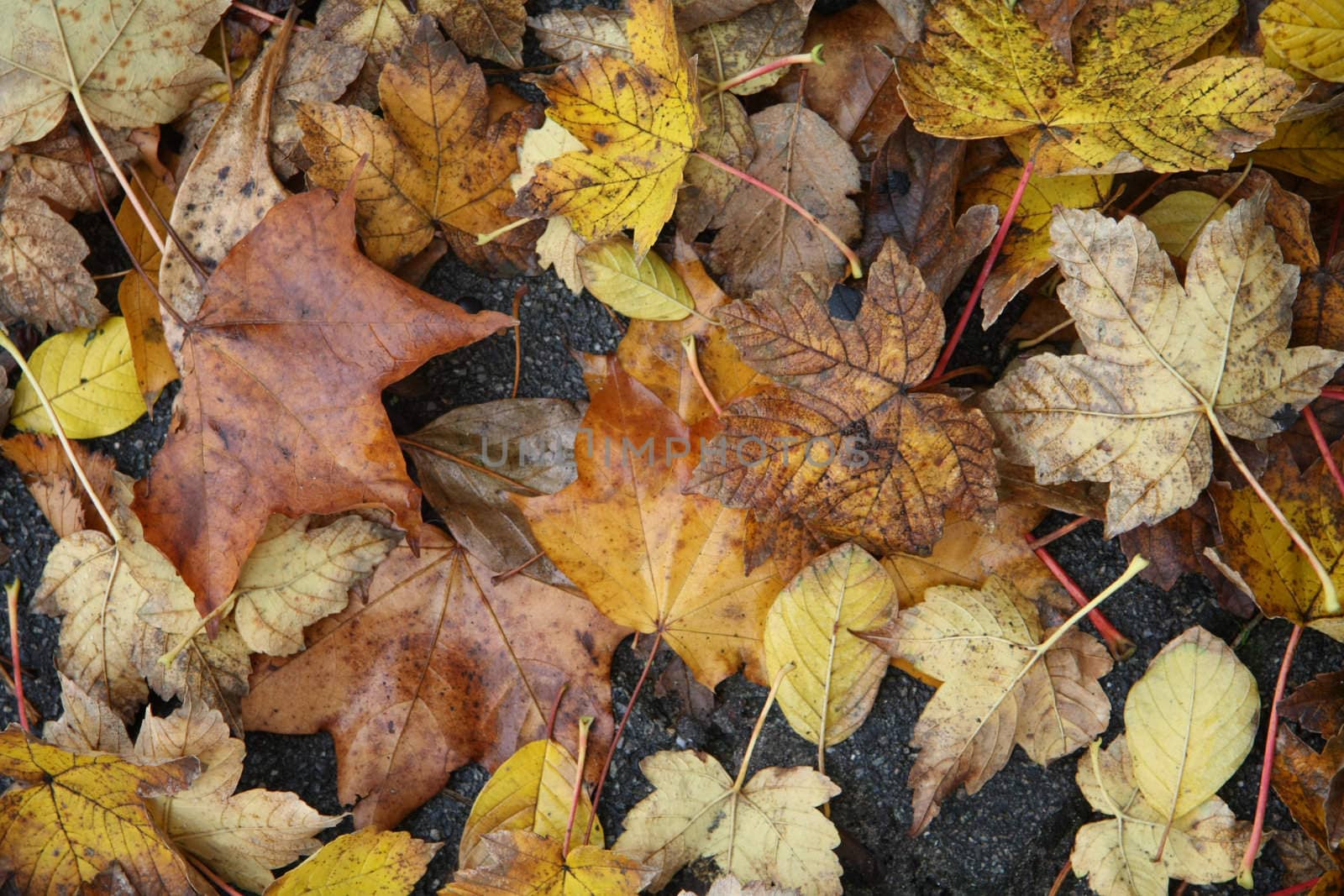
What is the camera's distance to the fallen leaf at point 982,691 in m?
1.39

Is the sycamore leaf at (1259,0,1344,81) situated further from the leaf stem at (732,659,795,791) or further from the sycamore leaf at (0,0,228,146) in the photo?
the sycamore leaf at (0,0,228,146)

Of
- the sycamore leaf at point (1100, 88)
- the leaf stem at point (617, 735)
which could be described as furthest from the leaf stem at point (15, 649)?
the sycamore leaf at point (1100, 88)

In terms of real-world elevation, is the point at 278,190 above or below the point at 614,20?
below

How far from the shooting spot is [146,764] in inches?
55.2

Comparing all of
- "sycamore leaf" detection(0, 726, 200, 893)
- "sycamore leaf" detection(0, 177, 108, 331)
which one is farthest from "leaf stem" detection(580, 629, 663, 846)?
"sycamore leaf" detection(0, 177, 108, 331)

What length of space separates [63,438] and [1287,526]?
1890mm

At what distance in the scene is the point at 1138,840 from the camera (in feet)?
4.66

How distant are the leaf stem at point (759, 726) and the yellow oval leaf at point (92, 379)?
1152 mm

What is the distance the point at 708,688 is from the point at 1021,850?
0.56m

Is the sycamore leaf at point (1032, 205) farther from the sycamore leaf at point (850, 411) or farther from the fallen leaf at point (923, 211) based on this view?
the sycamore leaf at point (850, 411)

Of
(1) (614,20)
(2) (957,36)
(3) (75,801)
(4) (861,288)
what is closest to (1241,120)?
(2) (957,36)

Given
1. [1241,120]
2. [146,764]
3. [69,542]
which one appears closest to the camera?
[1241,120]

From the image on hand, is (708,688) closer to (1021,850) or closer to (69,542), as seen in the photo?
(1021,850)

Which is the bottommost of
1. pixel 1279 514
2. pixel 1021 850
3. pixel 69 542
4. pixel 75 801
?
pixel 1021 850
